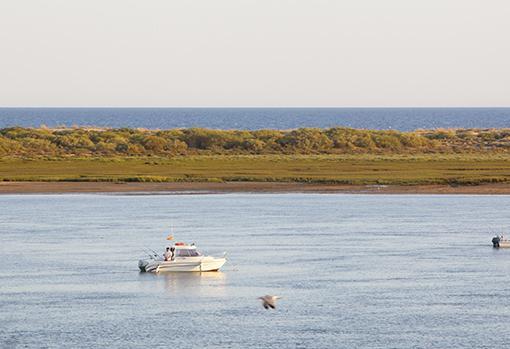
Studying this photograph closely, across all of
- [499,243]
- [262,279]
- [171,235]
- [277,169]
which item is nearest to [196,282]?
[262,279]

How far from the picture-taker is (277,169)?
110 metres

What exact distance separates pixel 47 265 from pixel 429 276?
681 inches

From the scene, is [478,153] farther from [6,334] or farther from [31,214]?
[6,334]

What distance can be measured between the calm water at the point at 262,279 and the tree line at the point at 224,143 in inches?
2084

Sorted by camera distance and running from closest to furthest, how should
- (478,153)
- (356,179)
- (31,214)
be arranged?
(31,214), (356,179), (478,153)

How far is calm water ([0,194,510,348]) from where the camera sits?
42.0m

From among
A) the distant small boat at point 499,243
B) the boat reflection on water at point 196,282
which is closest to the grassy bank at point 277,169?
the distant small boat at point 499,243

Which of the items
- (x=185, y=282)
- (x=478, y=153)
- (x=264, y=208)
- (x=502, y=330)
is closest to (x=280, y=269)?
(x=185, y=282)

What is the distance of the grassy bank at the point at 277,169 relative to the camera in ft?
327

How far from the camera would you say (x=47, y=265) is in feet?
182

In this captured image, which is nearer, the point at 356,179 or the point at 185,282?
the point at 185,282

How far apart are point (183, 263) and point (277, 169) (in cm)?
5526

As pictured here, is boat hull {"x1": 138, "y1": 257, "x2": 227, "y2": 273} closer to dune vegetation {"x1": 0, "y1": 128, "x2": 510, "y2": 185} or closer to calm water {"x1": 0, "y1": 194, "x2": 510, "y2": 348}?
calm water {"x1": 0, "y1": 194, "x2": 510, "y2": 348}

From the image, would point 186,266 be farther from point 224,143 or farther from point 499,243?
point 224,143
